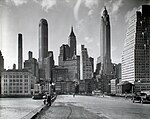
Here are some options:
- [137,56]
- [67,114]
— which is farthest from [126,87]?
[67,114]

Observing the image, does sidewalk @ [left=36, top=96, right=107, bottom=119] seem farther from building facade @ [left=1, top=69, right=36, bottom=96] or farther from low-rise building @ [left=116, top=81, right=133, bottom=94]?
low-rise building @ [left=116, top=81, right=133, bottom=94]

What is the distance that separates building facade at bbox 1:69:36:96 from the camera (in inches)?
1780

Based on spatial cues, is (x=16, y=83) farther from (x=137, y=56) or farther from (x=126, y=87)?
(x=137, y=56)

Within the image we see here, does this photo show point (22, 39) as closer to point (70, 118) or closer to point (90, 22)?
point (90, 22)

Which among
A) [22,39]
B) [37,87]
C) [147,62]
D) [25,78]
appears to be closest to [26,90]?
[25,78]

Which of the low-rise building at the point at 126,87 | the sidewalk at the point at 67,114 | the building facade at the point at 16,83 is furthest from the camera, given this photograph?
the low-rise building at the point at 126,87

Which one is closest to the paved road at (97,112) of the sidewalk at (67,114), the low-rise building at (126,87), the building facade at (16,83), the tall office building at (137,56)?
the sidewalk at (67,114)

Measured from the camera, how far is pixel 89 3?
924cm

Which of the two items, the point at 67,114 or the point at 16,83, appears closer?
the point at 67,114

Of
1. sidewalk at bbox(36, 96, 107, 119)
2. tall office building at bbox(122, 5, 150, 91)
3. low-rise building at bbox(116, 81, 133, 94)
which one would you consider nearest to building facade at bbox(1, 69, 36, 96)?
low-rise building at bbox(116, 81, 133, 94)

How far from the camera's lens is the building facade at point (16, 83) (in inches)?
1780

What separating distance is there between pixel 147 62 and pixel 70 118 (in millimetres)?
32385

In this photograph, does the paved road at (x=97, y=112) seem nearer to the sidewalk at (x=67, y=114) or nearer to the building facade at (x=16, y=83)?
the sidewalk at (x=67, y=114)

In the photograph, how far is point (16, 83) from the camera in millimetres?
46094
